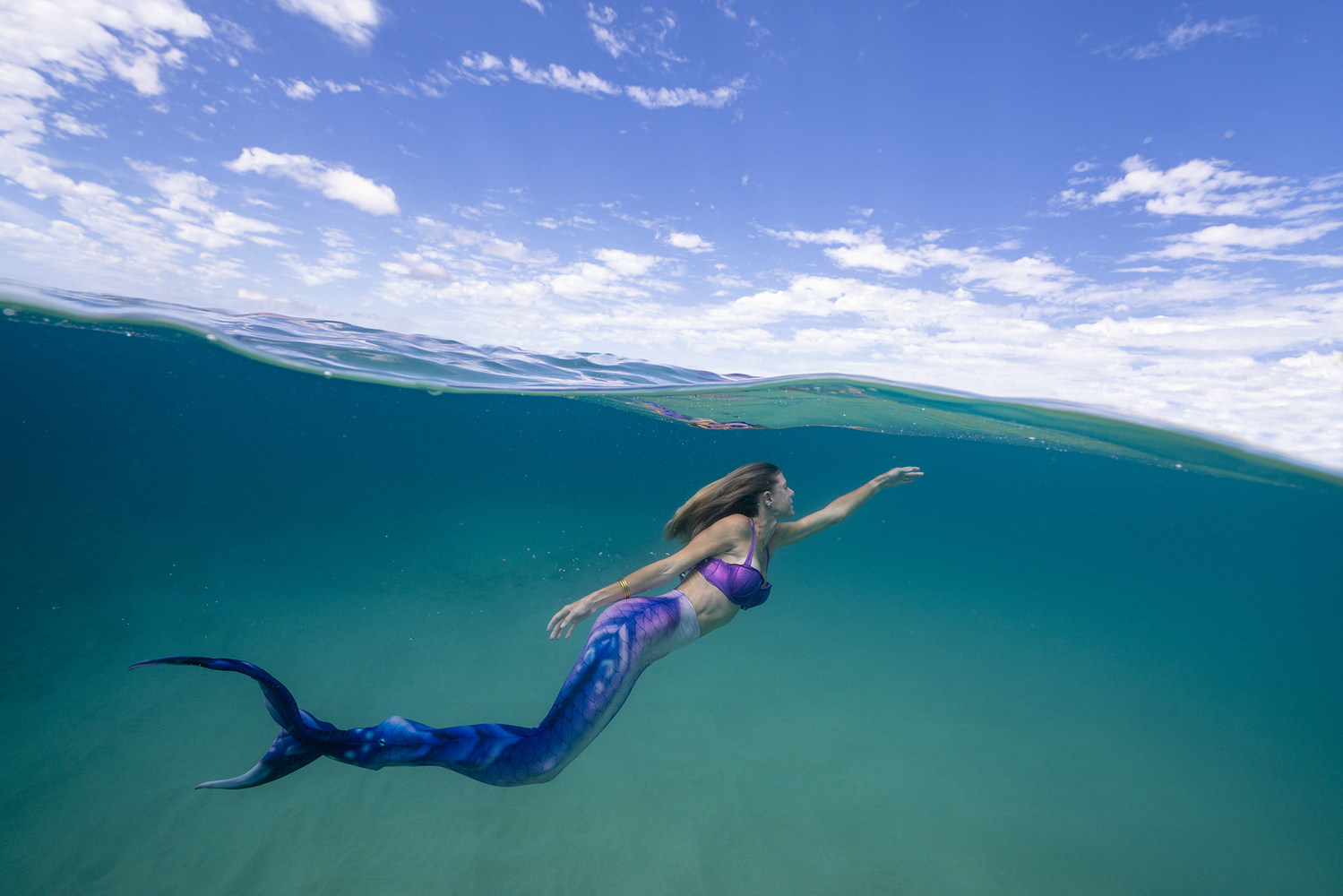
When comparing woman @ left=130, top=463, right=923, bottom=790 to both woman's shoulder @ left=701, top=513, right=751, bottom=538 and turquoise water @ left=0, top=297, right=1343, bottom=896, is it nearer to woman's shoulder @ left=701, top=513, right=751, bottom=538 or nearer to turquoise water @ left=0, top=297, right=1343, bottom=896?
woman's shoulder @ left=701, top=513, right=751, bottom=538

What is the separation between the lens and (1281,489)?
15.1 metres

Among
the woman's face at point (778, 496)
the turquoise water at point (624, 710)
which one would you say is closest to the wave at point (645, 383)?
the turquoise water at point (624, 710)

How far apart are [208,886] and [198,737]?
2.91 m

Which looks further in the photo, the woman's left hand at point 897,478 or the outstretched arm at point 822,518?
the woman's left hand at point 897,478

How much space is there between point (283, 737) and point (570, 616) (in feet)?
7.02

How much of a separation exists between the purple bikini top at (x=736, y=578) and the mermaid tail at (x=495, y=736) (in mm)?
619

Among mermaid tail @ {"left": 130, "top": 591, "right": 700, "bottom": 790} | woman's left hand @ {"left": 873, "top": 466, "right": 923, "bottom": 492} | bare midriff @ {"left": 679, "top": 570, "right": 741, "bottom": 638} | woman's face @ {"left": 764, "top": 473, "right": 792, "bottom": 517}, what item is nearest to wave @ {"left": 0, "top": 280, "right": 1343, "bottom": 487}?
woman's left hand @ {"left": 873, "top": 466, "right": 923, "bottom": 492}

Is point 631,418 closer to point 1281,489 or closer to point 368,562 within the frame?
point 368,562

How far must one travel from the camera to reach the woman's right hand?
10.2 feet

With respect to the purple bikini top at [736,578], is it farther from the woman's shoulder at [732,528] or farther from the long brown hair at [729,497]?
the long brown hair at [729,497]

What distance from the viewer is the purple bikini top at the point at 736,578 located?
12.6 ft

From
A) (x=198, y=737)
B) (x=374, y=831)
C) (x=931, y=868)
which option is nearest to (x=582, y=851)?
(x=374, y=831)

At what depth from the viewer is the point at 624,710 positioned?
9438mm

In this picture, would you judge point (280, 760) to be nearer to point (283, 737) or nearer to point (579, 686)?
point (283, 737)
